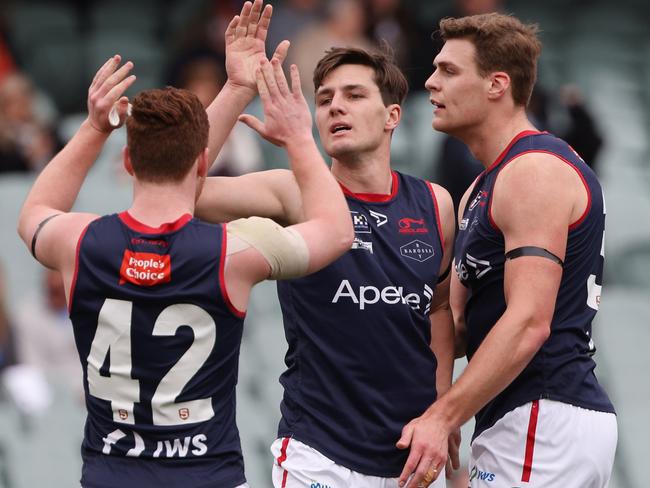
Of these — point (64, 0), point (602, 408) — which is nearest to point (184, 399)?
point (602, 408)

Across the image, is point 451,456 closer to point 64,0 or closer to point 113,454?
point 113,454

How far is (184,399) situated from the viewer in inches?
165

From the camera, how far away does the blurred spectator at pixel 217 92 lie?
1056cm

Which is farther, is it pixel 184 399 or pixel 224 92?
pixel 224 92

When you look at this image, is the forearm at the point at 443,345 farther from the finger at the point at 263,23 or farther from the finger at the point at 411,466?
the finger at the point at 263,23

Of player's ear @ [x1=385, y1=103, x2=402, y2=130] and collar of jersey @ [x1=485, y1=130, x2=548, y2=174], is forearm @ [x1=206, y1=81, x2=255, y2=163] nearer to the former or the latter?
player's ear @ [x1=385, y1=103, x2=402, y2=130]

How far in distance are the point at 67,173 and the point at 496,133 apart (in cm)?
186

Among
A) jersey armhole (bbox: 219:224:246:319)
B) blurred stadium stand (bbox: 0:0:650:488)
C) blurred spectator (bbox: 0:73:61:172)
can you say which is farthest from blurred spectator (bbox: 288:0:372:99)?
jersey armhole (bbox: 219:224:246:319)

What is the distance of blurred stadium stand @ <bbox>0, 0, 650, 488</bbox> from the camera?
30.8 feet

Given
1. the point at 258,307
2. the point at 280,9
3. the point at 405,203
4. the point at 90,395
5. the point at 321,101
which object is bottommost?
the point at 258,307

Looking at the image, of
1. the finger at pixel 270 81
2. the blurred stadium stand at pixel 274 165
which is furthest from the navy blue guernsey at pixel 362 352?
the blurred stadium stand at pixel 274 165

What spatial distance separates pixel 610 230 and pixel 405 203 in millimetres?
6793

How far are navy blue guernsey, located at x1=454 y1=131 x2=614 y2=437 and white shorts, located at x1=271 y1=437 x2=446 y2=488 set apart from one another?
1.80ft

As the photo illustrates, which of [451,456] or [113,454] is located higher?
[113,454]
